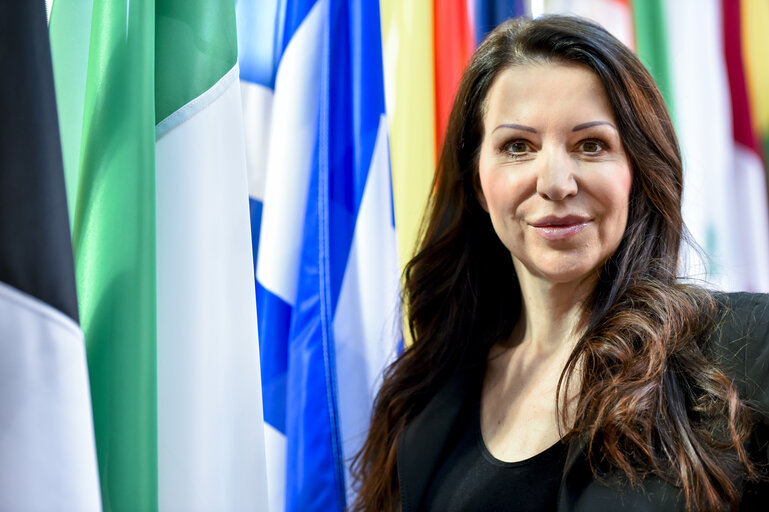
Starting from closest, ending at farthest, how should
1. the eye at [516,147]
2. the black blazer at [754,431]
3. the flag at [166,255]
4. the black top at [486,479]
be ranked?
1. the flag at [166,255]
2. the black blazer at [754,431]
3. the black top at [486,479]
4. the eye at [516,147]

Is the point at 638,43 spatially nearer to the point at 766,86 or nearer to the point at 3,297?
the point at 766,86

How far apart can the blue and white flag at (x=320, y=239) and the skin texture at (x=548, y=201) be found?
28 cm

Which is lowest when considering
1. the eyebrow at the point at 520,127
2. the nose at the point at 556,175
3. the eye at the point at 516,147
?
the nose at the point at 556,175

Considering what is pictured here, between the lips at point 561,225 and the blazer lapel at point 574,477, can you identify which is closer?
the blazer lapel at point 574,477

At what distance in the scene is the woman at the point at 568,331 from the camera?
1077mm

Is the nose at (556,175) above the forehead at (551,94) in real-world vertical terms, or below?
below

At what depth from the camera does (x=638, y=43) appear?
167 centimetres

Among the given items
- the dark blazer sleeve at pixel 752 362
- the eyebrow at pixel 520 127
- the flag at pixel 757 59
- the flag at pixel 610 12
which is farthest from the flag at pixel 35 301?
the flag at pixel 757 59

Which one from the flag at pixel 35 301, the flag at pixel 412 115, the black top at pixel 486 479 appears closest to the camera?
the flag at pixel 35 301

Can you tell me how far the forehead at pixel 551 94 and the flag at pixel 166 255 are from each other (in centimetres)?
47

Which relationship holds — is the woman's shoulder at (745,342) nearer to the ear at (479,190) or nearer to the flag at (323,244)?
the ear at (479,190)

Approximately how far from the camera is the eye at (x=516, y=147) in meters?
1.29

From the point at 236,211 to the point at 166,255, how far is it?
0.11m

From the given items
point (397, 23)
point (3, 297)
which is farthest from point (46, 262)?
point (397, 23)
